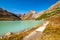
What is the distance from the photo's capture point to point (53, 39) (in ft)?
62.3

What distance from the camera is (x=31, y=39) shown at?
18.8 metres

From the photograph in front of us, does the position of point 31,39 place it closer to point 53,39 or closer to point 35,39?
point 35,39

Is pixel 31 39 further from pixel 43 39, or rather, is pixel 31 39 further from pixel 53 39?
pixel 53 39

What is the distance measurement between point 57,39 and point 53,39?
0.51m

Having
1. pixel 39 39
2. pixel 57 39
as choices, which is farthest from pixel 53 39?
pixel 39 39

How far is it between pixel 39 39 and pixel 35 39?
0.52 meters

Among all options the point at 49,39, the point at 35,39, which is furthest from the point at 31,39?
the point at 49,39

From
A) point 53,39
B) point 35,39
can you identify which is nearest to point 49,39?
point 53,39

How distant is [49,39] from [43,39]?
2.52 feet

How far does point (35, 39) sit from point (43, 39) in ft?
3.40

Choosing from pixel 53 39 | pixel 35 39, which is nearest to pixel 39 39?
pixel 35 39

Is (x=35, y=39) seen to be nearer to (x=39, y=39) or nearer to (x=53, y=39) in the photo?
(x=39, y=39)

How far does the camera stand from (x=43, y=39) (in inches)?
751

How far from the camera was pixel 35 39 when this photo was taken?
19.0 metres
